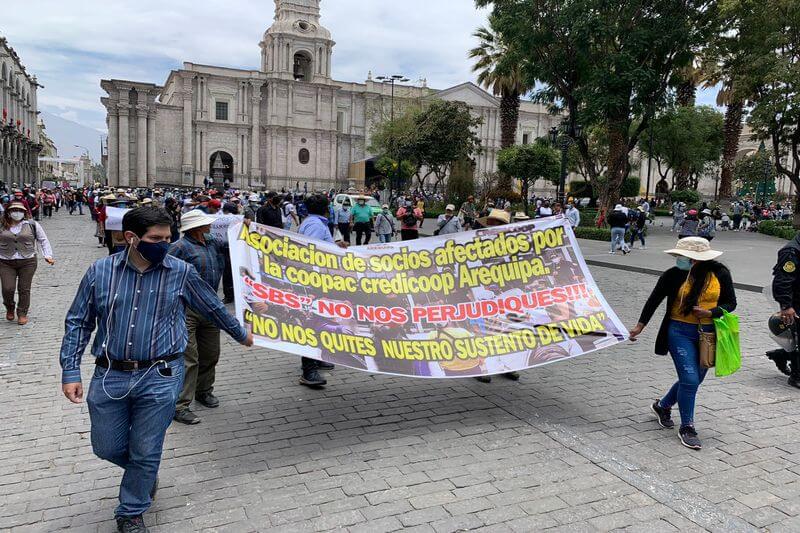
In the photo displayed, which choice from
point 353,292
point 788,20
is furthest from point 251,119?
point 353,292

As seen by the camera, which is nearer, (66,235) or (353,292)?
(353,292)

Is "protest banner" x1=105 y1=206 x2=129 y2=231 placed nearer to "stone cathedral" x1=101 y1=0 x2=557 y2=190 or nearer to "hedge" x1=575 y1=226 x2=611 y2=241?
"hedge" x1=575 y1=226 x2=611 y2=241

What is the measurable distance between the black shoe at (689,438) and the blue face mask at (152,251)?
4.17 meters

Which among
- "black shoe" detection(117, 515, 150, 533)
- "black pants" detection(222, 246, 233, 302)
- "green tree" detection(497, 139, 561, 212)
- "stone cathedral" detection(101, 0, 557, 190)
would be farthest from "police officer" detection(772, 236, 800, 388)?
"stone cathedral" detection(101, 0, 557, 190)

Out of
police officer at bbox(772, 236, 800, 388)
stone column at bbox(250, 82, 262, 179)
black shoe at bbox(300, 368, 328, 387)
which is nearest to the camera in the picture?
police officer at bbox(772, 236, 800, 388)

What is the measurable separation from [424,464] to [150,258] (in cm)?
245

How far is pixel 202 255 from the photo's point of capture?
5406mm

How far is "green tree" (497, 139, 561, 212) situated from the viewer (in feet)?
136

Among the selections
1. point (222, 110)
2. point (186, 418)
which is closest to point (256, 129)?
point (222, 110)

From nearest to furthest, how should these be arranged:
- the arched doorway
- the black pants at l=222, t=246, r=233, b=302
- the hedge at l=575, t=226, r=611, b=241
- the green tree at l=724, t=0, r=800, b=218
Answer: the black pants at l=222, t=246, r=233, b=302, the green tree at l=724, t=0, r=800, b=218, the hedge at l=575, t=226, r=611, b=241, the arched doorway

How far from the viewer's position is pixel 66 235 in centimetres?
2353

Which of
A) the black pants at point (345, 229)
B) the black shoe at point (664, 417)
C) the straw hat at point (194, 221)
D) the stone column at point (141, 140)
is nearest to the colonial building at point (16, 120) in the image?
the stone column at point (141, 140)

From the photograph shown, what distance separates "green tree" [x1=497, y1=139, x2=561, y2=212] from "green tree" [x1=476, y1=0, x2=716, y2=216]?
1579cm

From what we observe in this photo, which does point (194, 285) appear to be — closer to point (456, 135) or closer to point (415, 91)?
point (456, 135)
